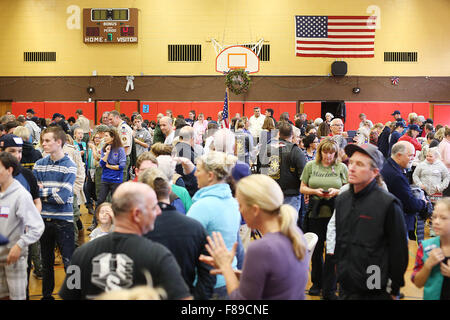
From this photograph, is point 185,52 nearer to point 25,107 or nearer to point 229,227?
point 25,107

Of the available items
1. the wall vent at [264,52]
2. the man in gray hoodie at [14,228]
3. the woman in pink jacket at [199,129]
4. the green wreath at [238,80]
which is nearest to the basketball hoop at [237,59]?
the green wreath at [238,80]

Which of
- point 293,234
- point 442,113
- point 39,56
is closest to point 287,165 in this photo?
point 293,234

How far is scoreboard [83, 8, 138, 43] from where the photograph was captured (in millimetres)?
18328

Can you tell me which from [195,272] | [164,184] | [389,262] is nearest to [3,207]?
[164,184]

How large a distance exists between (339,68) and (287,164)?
13.7 m

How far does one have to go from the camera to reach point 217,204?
3.02 m

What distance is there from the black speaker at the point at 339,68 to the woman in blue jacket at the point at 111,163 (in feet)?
43.3

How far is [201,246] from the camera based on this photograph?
2723mm

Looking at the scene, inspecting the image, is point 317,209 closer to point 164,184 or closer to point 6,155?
point 164,184

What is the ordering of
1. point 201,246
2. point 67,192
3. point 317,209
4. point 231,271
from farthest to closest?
point 317,209, point 67,192, point 201,246, point 231,271

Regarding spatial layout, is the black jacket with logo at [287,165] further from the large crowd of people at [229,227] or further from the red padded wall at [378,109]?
the red padded wall at [378,109]

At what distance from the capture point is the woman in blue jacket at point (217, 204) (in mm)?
2986

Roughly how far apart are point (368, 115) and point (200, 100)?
265 inches

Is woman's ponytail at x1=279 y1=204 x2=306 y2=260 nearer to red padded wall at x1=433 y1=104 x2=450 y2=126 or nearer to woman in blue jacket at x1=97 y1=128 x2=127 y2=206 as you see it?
Answer: woman in blue jacket at x1=97 y1=128 x2=127 y2=206
